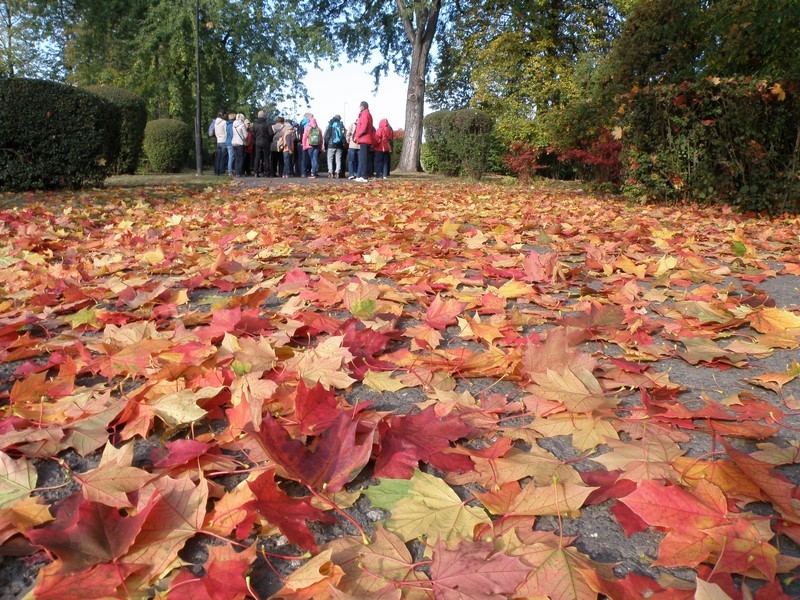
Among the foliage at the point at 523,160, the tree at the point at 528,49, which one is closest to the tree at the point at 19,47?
the tree at the point at 528,49

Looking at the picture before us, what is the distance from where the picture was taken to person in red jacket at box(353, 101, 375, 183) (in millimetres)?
13608

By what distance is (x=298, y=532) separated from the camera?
3.32 ft

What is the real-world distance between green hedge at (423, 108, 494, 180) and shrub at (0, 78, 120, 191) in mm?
9041

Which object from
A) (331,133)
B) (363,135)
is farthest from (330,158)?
(363,135)

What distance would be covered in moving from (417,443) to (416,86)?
20089 millimetres

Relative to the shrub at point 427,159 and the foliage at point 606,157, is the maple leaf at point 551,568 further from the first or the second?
the shrub at point 427,159

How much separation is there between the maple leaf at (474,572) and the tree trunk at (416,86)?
1957 cm

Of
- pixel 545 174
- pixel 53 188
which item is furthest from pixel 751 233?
pixel 545 174

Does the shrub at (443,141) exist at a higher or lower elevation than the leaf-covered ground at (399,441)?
higher

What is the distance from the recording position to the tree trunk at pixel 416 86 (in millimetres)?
19656

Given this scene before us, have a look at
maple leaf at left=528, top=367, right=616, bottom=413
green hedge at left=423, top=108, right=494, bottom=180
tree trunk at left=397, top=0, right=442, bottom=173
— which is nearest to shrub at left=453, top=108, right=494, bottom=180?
green hedge at left=423, top=108, right=494, bottom=180

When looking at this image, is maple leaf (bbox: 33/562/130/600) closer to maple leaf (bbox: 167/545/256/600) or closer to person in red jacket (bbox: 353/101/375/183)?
maple leaf (bbox: 167/545/256/600)

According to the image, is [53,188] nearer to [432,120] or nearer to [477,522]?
[477,522]

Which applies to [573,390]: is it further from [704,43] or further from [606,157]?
[606,157]
